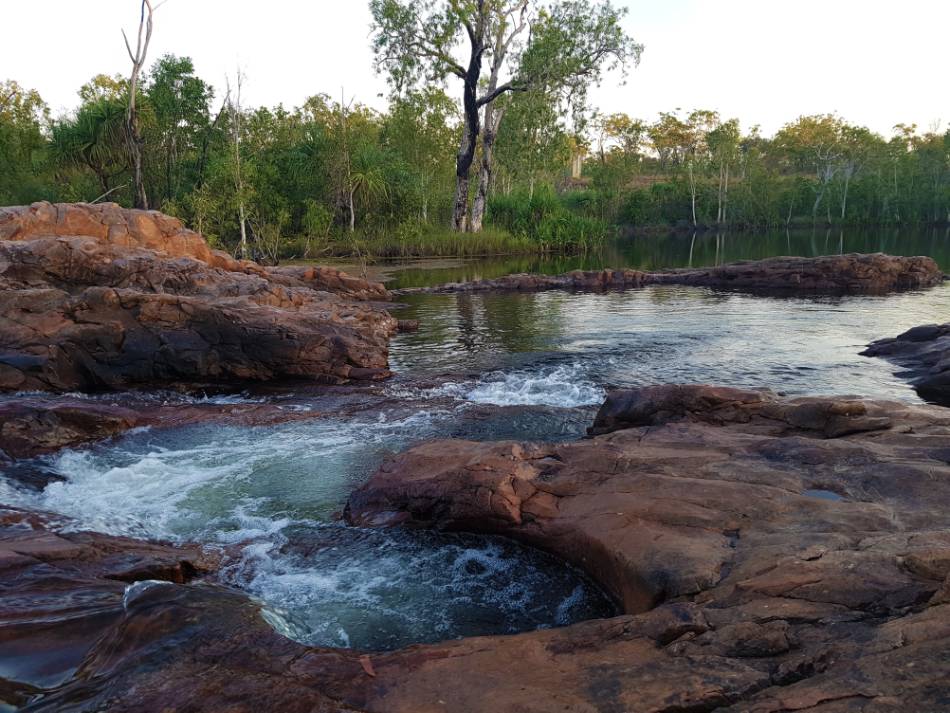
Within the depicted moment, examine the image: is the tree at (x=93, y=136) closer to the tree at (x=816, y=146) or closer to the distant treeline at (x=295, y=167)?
the distant treeline at (x=295, y=167)

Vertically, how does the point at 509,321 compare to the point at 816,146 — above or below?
below

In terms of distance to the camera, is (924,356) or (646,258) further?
(646,258)

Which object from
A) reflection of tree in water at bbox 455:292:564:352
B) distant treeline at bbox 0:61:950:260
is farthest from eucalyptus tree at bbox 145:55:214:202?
reflection of tree in water at bbox 455:292:564:352

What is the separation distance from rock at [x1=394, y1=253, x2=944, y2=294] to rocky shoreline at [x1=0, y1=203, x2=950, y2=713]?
13350 mm

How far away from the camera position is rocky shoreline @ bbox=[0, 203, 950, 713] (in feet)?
8.58

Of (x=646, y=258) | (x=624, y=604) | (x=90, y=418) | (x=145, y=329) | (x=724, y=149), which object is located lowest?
(x=624, y=604)

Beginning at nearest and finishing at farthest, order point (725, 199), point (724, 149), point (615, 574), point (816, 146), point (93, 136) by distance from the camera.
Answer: point (615, 574) → point (93, 136) → point (724, 149) → point (725, 199) → point (816, 146)

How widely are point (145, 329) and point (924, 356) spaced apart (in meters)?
12.1

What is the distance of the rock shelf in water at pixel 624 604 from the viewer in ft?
8.48

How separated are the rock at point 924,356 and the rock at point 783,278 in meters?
9.91

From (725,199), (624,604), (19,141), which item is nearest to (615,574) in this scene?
(624,604)

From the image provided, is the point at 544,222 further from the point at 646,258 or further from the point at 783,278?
the point at 783,278

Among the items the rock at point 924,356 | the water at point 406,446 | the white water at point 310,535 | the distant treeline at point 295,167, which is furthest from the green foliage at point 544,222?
the white water at point 310,535

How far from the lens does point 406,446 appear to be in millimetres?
7242
